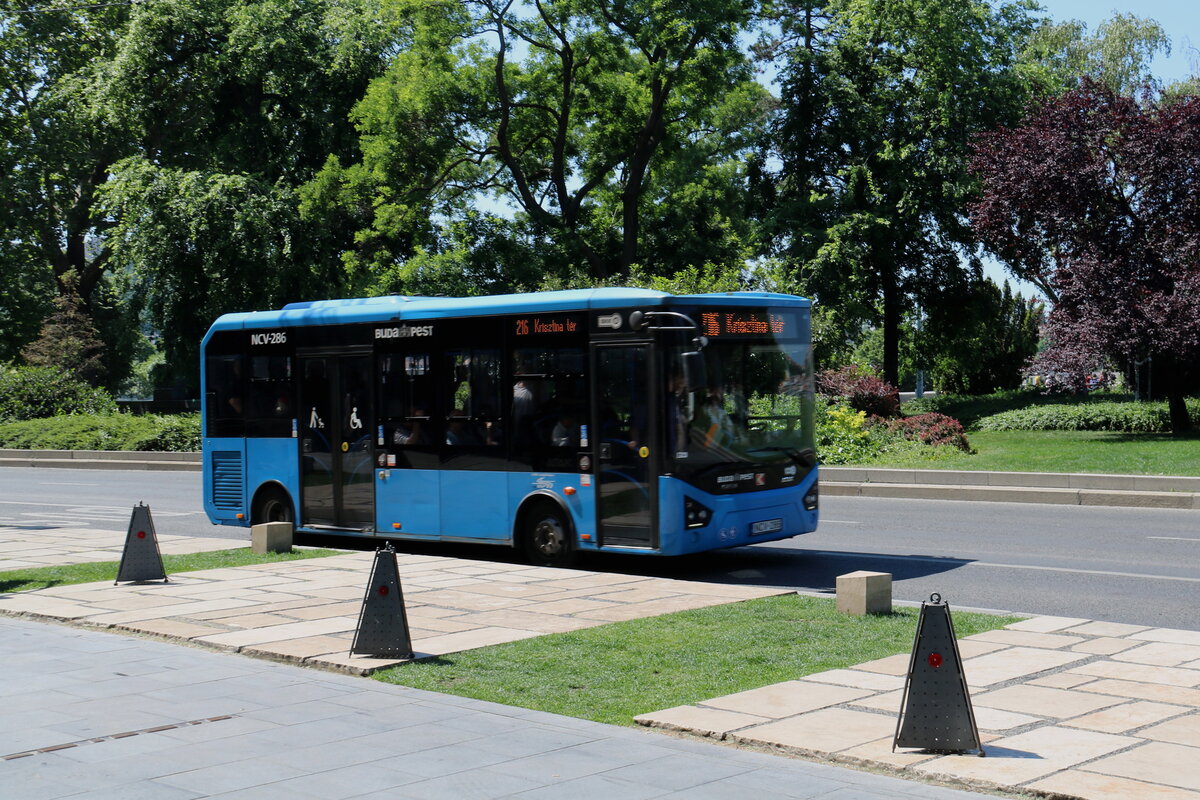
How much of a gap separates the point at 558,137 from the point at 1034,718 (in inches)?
1380

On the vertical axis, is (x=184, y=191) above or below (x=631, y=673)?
above

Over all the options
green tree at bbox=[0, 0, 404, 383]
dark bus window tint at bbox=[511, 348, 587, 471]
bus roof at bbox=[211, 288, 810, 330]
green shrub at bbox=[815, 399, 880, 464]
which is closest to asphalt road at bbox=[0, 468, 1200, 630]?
dark bus window tint at bbox=[511, 348, 587, 471]

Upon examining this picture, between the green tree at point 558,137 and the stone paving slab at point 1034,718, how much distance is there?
30009mm

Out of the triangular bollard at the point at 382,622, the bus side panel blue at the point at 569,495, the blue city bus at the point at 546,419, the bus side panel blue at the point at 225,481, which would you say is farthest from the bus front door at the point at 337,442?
the triangular bollard at the point at 382,622

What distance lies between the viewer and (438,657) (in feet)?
28.5

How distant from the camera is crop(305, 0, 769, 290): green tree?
123 ft

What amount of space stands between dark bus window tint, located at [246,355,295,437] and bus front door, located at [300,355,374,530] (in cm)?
33

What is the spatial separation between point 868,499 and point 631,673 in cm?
1455

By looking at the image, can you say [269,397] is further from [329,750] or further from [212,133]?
[212,133]

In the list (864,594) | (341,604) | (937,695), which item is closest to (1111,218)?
(864,594)

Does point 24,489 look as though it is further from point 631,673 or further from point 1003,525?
point 631,673

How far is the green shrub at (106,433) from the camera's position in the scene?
3903cm

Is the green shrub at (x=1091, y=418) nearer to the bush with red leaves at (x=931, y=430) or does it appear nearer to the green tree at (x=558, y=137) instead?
the bush with red leaves at (x=931, y=430)

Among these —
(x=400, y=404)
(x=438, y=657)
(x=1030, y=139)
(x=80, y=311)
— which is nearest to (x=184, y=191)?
(x=80, y=311)
